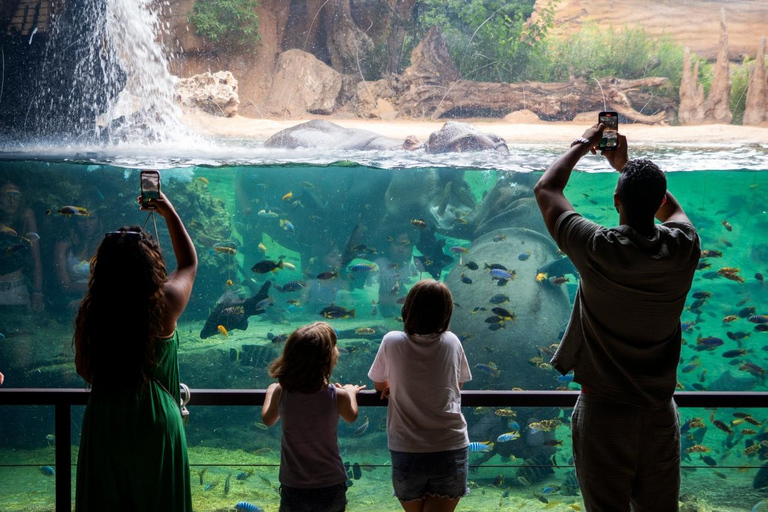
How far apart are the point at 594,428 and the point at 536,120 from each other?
389 inches

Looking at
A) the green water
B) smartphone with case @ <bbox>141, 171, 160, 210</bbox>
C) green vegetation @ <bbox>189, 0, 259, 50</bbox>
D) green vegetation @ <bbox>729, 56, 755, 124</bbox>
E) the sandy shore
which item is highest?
green vegetation @ <bbox>189, 0, 259, 50</bbox>

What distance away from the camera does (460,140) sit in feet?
37.7

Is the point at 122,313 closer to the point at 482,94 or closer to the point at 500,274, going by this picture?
Result: the point at 500,274

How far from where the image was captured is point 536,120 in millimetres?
11266

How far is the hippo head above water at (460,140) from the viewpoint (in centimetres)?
1136

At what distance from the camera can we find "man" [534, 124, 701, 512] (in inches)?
79.2

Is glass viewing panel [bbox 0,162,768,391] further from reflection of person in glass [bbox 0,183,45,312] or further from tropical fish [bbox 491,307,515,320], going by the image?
reflection of person in glass [bbox 0,183,45,312]

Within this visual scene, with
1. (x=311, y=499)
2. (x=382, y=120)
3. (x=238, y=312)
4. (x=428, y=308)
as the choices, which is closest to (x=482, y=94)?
(x=382, y=120)

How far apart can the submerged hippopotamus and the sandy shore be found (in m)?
0.12

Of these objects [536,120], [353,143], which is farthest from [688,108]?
[353,143]

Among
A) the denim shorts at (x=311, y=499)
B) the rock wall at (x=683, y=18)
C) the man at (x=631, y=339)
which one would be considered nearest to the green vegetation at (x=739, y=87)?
the rock wall at (x=683, y=18)

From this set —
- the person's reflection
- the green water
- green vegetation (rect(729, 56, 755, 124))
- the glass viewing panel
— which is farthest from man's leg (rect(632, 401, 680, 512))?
green vegetation (rect(729, 56, 755, 124))

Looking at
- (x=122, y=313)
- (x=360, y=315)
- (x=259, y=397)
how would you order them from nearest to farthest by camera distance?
(x=122, y=313)
(x=259, y=397)
(x=360, y=315)

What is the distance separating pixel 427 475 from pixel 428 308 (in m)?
0.69
